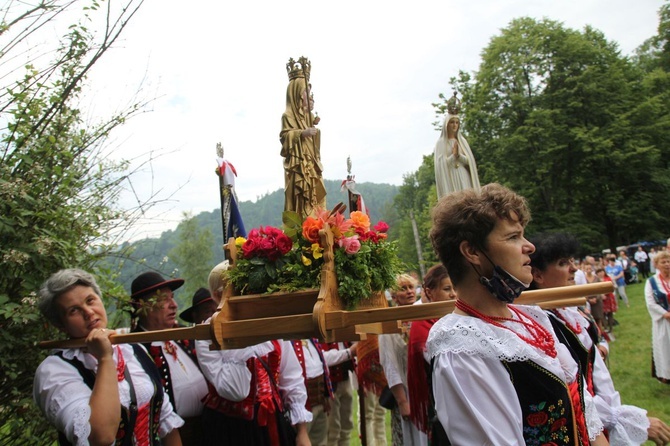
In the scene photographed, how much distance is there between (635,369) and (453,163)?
5225mm

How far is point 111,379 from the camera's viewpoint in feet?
9.61

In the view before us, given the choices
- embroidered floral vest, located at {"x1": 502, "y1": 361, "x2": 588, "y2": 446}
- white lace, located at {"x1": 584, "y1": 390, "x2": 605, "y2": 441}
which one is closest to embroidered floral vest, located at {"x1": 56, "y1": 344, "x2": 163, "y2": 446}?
embroidered floral vest, located at {"x1": 502, "y1": 361, "x2": 588, "y2": 446}

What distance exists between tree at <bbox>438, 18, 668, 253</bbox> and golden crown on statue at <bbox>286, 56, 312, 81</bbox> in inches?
976

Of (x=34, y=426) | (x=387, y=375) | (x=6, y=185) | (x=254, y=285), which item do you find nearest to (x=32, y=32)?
(x=6, y=185)

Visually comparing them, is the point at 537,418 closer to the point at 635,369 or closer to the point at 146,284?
the point at 146,284

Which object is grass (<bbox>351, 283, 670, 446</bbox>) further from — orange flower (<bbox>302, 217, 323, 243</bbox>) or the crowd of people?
orange flower (<bbox>302, 217, 323, 243</bbox>)

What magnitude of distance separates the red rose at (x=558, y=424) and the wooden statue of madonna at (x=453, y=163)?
202 inches

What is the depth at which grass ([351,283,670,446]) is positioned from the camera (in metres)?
7.51

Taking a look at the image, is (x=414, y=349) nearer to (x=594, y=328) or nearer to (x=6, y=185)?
(x=594, y=328)

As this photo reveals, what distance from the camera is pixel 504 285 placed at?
2.19 metres

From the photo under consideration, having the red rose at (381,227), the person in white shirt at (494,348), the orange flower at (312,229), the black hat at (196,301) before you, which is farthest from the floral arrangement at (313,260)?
the black hat at (196,301)

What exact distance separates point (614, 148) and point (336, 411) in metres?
26.2

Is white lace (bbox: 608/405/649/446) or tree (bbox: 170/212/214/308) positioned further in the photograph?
tree (bbox: 170/212/214/308)

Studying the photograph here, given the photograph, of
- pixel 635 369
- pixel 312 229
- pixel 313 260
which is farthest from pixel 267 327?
pixel 635 369
